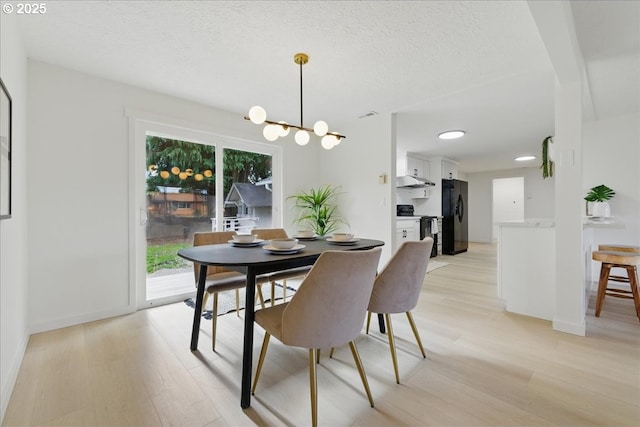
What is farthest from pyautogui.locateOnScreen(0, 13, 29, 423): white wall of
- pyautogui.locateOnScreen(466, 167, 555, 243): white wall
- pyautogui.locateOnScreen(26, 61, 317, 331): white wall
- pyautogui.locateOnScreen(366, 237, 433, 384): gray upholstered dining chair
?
pyautogui.locateOnScreen(466, 167, 555, 243): white wall

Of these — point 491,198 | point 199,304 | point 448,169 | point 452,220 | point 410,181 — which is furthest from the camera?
point 491,198

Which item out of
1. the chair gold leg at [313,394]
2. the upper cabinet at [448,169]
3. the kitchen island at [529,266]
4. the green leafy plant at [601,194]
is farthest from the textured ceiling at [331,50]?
the upper cabinet at [448,169]

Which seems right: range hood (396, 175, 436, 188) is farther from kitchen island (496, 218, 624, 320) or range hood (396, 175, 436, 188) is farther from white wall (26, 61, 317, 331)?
white wall (26, 61, 317, 331)

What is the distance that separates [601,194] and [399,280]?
354 cm

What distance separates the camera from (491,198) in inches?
315

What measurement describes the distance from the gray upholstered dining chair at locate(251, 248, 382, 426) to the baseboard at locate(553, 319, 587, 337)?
200cm

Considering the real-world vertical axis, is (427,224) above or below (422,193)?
below

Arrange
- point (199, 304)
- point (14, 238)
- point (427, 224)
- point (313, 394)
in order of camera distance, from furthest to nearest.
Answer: point (427, 224), point (199, 304), point (14, 238), point (313, 394)

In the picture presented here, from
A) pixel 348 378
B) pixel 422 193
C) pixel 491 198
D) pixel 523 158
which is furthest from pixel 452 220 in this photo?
pixel 348 378

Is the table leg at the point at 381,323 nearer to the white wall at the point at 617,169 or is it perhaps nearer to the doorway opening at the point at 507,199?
the white wall at the point at 617,169

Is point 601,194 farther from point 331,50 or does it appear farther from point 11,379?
point 11,379

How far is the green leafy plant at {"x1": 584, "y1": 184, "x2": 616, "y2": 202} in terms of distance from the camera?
342 cm

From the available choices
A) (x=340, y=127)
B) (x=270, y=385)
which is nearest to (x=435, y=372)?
(x=270, y=385)

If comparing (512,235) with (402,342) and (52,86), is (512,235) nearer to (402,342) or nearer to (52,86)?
(402,342)
